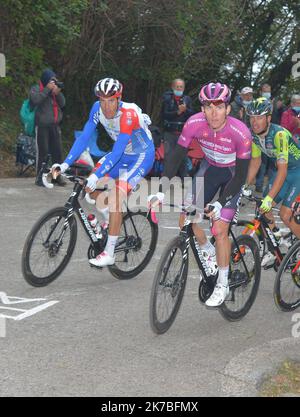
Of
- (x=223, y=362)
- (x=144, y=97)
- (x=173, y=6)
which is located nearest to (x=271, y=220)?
(x=223, y=362)

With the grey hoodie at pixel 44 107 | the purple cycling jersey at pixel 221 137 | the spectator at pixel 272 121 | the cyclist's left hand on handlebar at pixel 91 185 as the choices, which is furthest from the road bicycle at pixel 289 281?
the grey hoodie at pixel 44 107

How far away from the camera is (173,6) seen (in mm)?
16750

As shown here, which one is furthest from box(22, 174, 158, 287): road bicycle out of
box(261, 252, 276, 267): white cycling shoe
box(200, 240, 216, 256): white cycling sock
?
box(200, 240, 216, 256): white cycling sock

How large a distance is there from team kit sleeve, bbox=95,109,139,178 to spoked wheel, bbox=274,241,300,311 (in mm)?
1847

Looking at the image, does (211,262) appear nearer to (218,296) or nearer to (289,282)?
(218,296)

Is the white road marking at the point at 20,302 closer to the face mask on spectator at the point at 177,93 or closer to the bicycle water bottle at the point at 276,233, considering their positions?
the bicycle water bottle at the point at 276,233

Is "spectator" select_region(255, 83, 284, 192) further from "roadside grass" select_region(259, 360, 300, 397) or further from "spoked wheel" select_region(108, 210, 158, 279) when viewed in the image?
"roadside grass" select_region(259, 360, 300, 397)

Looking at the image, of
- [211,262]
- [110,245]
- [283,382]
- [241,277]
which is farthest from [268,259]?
[283,382]

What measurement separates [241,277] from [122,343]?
4.28 ft

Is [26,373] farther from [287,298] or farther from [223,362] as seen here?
[287,298]

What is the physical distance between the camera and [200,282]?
5.96 m

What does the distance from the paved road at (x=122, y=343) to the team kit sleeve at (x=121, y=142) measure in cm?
118

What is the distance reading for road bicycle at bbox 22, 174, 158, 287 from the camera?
21.7 ft
